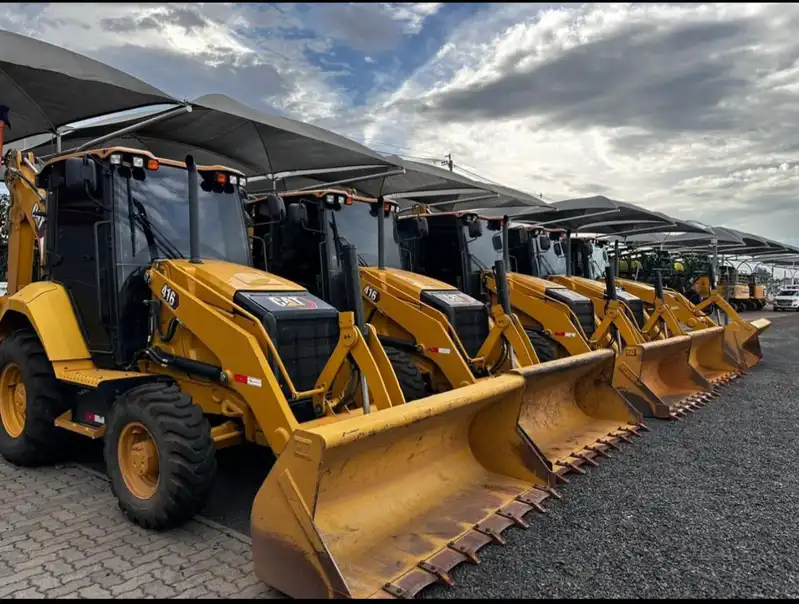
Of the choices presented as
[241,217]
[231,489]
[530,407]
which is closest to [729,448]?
[530,407]

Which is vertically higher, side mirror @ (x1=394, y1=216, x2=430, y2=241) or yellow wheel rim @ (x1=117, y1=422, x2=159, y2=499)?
side mirror @ (x1=394, y1=216, x2=430, y2=241)

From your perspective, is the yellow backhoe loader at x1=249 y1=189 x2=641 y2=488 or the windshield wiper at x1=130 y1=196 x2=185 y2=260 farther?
the yellow backhoe loader at x1=249 y1=189 x2=641 y2=488

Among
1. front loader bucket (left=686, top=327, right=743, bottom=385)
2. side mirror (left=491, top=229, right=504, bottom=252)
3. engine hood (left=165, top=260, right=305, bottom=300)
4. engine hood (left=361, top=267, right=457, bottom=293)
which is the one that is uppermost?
side mirror (left=491, top=229, right=504, bottom=252)

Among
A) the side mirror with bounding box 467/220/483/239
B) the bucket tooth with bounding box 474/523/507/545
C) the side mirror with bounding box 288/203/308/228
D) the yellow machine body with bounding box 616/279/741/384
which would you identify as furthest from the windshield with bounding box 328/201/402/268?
the yellow machine body with bounding box 616/279/741/384

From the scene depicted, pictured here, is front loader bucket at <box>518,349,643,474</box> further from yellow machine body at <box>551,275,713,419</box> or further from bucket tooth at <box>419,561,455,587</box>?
bucket tooth at <box>419,561,455,587</box>

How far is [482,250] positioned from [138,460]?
6.04m

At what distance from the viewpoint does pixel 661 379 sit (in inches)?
319

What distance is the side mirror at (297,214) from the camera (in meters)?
6.22

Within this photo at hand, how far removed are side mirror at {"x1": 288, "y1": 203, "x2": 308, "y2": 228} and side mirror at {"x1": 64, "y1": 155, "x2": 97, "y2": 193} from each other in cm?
209

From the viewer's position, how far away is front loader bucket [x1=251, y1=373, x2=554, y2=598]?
2920mm

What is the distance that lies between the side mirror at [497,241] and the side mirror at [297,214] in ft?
12.2

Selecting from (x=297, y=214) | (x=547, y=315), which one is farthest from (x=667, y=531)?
(x=547, y=315)

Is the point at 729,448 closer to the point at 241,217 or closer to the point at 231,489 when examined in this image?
the point at 231,489

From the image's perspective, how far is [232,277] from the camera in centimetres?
468
